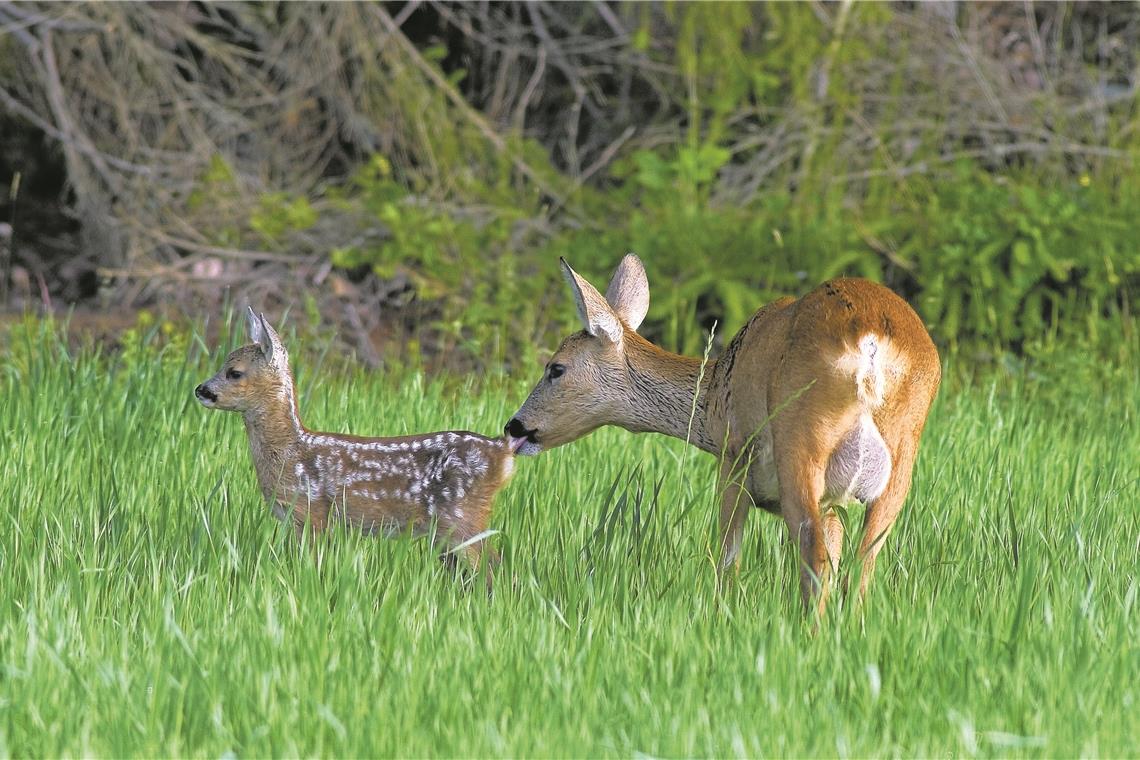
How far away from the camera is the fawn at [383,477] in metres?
4.94

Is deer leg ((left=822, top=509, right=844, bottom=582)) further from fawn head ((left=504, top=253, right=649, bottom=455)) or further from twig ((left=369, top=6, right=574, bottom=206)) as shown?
twig ((left=369, top=6, right=574, bottom=206))

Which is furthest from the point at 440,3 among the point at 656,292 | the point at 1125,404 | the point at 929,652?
the point at 929,652

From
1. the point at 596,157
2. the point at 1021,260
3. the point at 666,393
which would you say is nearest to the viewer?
the point at 666,393

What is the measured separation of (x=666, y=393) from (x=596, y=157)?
637 cm

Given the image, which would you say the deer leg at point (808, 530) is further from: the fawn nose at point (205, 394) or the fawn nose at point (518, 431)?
the fawn nose at point (205, 394)

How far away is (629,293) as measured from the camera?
212 inches

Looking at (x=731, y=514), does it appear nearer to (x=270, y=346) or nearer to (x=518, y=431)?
(x=518, y=431)

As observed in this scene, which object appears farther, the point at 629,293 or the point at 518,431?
the point at 629,293

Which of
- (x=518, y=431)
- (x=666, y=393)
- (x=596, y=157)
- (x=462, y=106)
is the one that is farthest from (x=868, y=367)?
(x=596, y=157)

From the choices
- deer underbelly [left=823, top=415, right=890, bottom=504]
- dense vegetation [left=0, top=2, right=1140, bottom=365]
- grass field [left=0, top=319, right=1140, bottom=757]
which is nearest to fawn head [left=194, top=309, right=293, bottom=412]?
grass field [left=0, top=319, right=1140, bottom=757]

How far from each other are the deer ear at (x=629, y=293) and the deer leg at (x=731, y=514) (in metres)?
0.98

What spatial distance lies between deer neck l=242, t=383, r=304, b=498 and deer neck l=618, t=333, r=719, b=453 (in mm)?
996

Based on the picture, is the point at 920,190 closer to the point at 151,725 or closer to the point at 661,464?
the point at 661,464

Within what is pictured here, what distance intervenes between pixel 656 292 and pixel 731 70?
1.63 meters
